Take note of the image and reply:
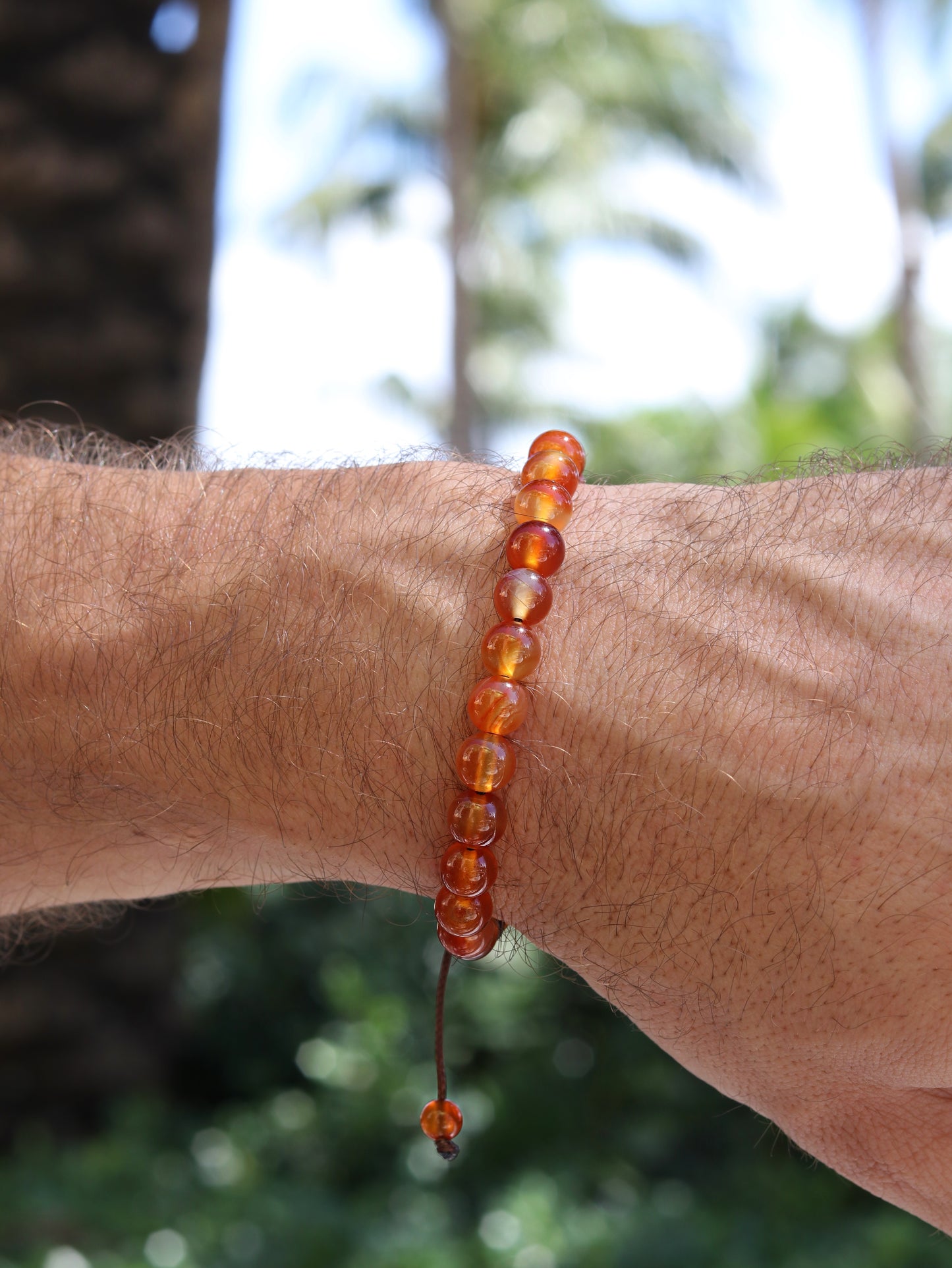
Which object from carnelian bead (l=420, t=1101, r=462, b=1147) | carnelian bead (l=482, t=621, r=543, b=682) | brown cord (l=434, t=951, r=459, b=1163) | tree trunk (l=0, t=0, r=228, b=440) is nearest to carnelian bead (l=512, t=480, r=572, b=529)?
carnelian bead (l=482, t=621, r=543, b=682)

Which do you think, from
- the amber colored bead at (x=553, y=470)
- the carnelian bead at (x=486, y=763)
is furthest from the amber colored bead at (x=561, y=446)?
the carnelian bead at (x=486, y=763)

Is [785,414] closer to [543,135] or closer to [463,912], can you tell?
[543,135]

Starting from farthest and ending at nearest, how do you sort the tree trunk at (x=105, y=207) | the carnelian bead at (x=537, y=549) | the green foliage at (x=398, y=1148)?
the tree trunk at (x=105, y=207) < the green foliage at (x=398, y=1148) < the carnelian bead at (x=537, y=549)

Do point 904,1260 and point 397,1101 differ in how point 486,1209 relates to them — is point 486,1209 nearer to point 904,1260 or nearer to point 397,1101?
point 397,1101

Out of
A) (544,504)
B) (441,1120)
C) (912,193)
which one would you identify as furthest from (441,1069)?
(912,193)

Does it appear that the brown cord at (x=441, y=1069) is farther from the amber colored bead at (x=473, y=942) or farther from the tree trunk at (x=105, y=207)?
the tree trunk at (x=105, y=207)

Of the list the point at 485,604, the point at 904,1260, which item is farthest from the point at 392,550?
the point at 904,1260
